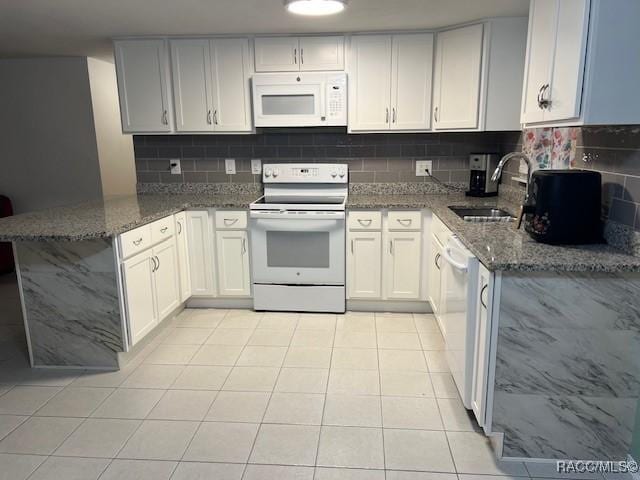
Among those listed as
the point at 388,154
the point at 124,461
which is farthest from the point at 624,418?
the point at 388,154

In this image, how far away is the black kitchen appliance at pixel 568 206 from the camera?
1.93 m

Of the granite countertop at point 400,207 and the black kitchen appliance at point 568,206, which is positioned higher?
the black kitchen appliance at point 568,206

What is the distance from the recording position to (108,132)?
185 inches

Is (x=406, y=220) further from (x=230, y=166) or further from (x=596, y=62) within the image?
(x=596, y=62)

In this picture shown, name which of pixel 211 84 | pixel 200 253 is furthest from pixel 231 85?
pixel 200 253

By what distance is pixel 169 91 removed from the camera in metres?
3.53

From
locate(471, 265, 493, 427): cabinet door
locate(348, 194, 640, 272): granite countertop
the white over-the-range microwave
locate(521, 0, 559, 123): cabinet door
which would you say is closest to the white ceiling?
the white over-the-range microwave

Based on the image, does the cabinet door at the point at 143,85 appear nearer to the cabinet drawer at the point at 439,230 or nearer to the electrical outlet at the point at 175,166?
the electrical outlet at the point at 175,166

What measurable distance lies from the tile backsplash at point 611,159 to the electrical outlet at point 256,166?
88.5 inches

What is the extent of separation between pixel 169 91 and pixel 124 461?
2666mm

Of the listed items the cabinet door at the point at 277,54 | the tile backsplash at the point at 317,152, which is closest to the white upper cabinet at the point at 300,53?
the cabinet door at the point at 277,54

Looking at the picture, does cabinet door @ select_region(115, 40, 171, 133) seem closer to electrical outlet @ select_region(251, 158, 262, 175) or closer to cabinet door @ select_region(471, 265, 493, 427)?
electrical outlet @ select_region(251, 158, 262, 175)

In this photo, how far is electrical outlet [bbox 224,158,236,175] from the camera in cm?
389

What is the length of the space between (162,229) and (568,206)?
2.44 m
